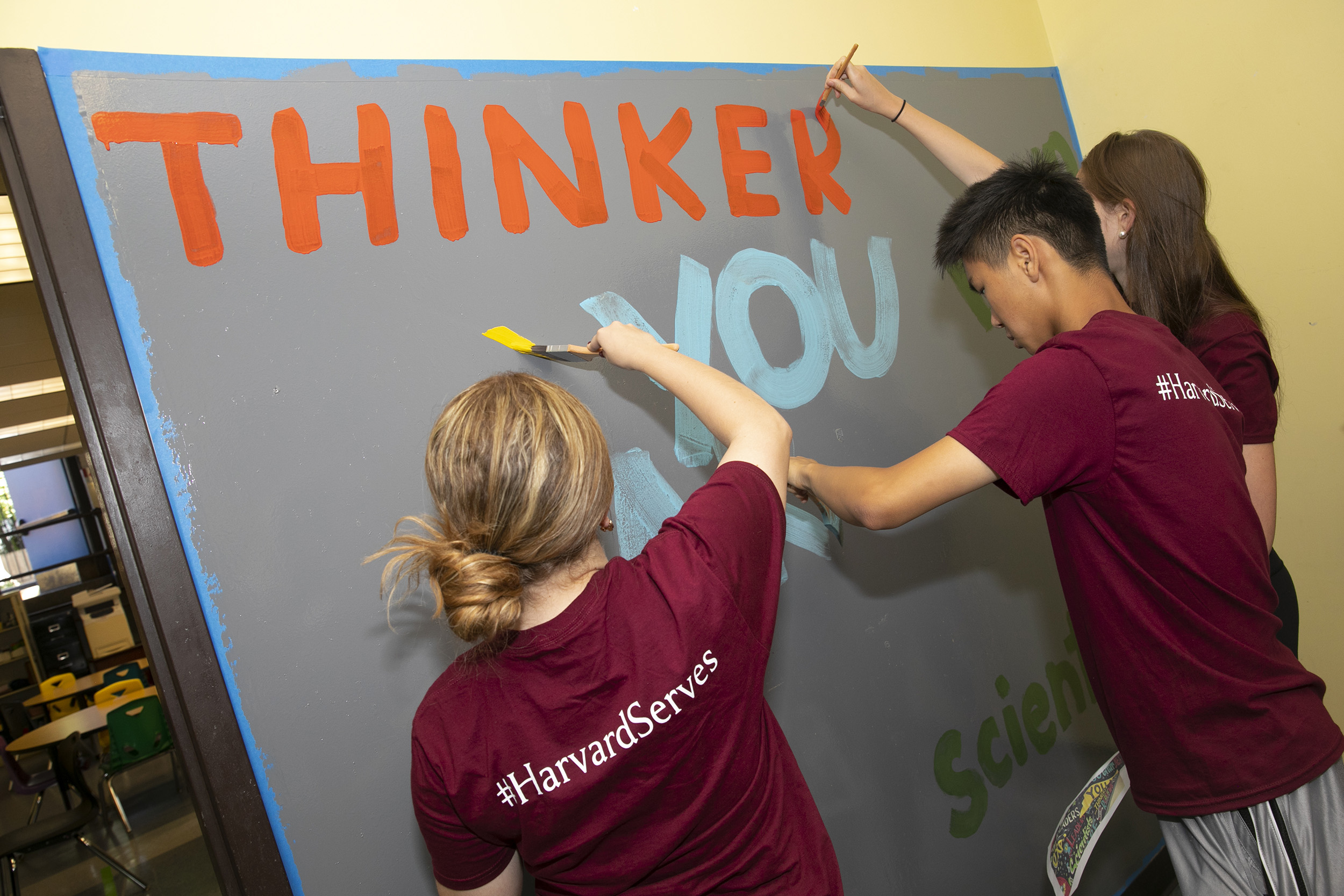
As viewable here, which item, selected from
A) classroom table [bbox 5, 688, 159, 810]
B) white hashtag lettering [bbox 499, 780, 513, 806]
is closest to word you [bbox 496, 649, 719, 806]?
white hashtag lettering [bbox 499, 780, 513, 806]

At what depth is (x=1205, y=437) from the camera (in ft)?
3.25

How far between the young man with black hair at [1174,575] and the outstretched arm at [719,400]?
0.23 metres

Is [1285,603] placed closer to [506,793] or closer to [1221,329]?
[1221,329]

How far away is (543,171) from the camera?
121cm

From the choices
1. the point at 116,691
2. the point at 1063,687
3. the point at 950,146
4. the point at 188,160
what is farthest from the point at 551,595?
the point at 116,691

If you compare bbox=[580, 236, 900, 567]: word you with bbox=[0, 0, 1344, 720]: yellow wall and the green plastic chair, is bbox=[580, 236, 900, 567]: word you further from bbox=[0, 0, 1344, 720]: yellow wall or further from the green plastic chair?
the green plastic chair

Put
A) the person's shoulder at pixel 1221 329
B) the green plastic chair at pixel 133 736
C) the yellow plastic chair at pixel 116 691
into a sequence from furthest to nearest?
the yellow plastic chair at pixel 116 691
the green plastic chair at pixel 133 736
the person's shoulder at pixel 1221 329

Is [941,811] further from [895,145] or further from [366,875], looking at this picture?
[895,145]

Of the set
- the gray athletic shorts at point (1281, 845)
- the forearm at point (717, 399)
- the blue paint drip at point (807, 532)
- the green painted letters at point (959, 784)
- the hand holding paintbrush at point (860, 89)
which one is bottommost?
the green painted letters at point (959, 784)

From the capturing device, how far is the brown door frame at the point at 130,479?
866mm

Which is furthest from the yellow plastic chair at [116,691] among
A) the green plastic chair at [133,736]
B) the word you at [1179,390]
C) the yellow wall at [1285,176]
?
the yellow wall at [1285,176]

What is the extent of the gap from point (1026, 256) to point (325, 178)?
1063 mm

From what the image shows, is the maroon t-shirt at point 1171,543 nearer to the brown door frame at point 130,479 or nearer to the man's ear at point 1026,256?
the man's ear at point 1026,256

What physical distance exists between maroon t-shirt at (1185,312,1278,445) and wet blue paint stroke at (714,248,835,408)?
0.68 meters
